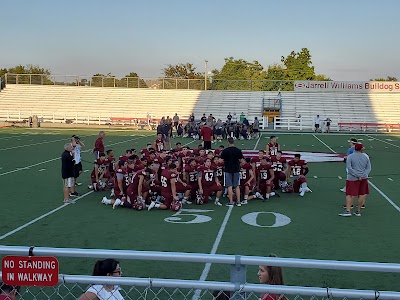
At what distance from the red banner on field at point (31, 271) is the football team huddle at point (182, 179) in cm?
851

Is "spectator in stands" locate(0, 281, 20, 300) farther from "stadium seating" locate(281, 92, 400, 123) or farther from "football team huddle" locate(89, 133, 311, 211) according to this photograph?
"stadium seating" locate(281, 92, 400, 123)

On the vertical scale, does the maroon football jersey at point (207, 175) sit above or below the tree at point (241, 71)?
below

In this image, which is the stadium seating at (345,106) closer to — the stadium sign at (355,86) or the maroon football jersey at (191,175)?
the stadium sign at (355,86)

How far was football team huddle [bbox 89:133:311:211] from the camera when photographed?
11859mm

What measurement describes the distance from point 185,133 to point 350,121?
696 inches

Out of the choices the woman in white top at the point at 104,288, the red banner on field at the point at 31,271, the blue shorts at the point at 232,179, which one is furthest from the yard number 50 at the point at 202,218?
the red banner on field at the point at 31,271

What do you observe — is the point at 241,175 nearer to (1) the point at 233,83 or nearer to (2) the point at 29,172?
(2) the point at 29,172

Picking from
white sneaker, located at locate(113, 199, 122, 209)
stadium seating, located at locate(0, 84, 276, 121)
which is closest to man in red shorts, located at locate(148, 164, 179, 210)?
white sneaker, located at locate(113, 199, 122, 209)

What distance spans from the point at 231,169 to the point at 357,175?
2.86 m

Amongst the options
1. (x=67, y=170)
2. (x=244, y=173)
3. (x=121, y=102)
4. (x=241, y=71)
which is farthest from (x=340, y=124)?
(x=241, y=71)

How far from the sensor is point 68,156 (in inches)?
486

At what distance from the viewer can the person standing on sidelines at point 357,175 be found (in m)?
11.0

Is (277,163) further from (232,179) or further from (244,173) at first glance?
(232,179)

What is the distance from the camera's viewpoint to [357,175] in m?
11.0
